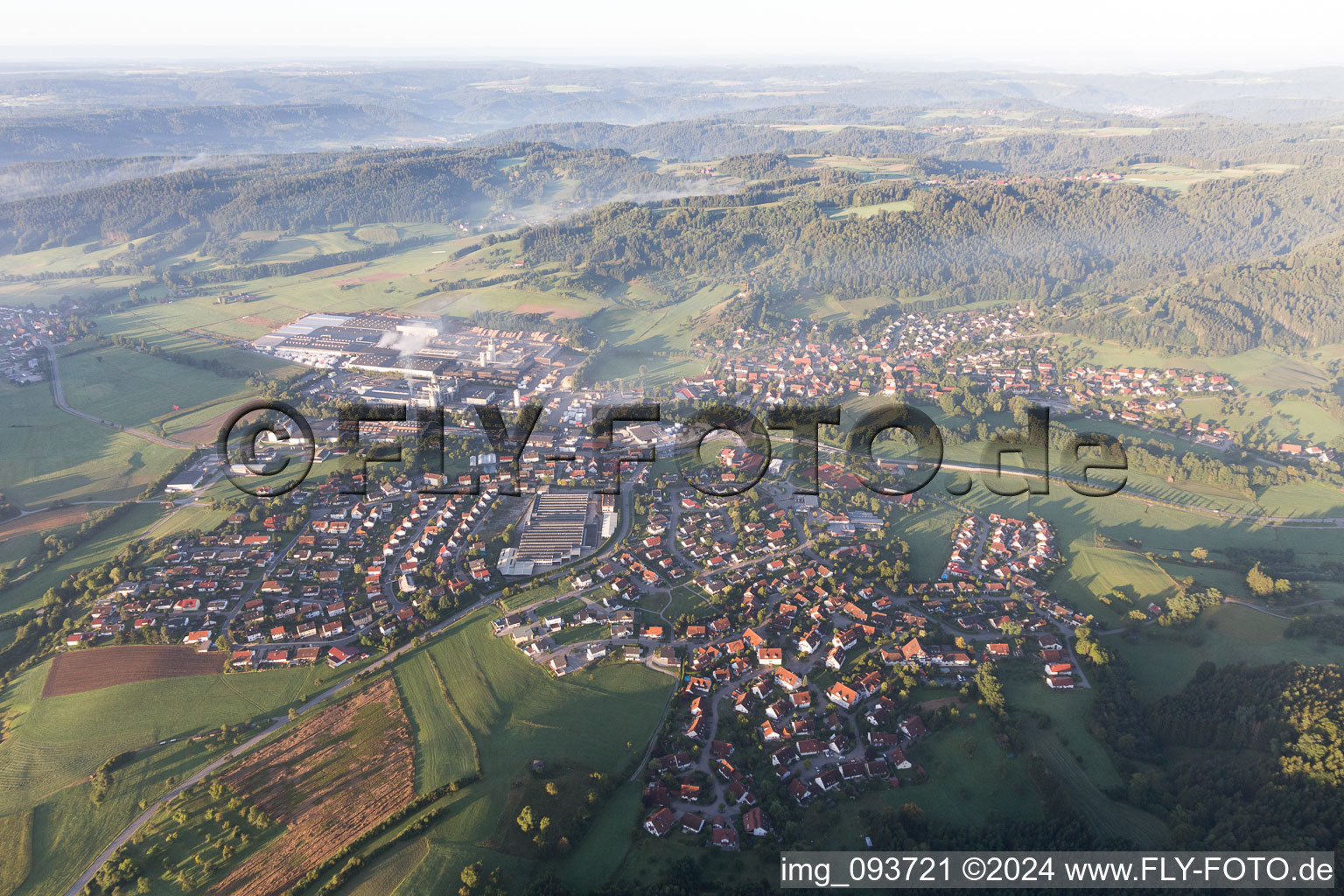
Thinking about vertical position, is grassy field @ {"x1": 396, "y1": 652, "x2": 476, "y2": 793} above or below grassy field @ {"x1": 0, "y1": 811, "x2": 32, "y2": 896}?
above

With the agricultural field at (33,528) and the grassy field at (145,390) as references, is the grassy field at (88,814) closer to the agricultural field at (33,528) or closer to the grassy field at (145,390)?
the agricultural field at (33,528)

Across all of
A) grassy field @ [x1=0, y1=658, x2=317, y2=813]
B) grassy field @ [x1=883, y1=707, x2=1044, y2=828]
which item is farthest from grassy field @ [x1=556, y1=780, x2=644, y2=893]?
grassy field @ [x1=0, y1=658, x2=317, y2=813]

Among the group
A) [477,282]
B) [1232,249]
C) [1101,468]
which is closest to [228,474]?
[477,282]

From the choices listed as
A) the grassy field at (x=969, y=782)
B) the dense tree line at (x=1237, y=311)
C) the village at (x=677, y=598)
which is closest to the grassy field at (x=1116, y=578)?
Answer: the village at (x=677, y=598)

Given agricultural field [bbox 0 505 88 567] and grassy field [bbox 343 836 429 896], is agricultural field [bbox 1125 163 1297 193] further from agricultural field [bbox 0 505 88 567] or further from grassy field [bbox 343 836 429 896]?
agricultural field [bbox 0 505 88 567]

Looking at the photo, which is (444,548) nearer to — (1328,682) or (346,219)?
(1328,682)

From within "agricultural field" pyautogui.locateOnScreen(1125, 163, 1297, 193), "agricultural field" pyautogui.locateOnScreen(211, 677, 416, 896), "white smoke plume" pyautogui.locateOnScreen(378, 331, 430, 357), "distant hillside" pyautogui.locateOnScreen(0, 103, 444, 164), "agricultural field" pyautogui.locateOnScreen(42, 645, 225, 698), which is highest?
"distant hillside" pyautogui.locateOnScreen(0, 103, 444, 164)
